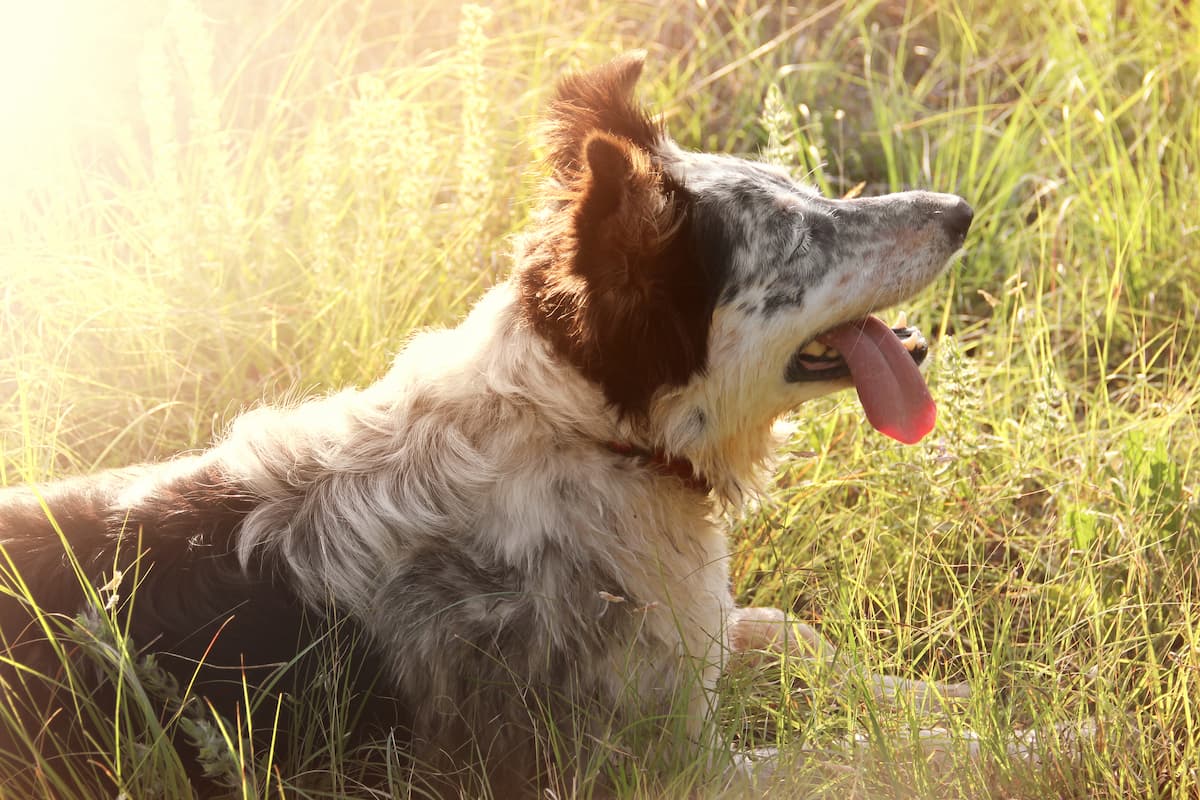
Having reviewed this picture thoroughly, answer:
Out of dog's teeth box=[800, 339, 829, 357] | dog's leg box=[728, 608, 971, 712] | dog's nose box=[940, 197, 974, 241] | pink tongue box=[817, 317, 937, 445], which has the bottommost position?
dog's leg box=[728, 608, 971, 712]

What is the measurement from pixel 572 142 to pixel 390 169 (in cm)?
215

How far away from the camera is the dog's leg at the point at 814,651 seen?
2943 mm

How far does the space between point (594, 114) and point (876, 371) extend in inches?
36.3

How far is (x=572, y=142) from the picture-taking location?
2.94m

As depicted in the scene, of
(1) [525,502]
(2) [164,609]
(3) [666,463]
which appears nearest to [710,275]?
(3) [666,463]

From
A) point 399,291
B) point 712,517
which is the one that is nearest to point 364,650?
point 712,517

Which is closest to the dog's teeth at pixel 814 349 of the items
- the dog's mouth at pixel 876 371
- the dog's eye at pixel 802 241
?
the dog's mouth at pixel 876 371

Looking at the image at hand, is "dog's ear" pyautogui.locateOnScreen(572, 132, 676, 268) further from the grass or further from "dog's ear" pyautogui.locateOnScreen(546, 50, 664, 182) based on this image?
the grass

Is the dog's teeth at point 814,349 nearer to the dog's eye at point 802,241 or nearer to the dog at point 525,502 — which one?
the dog at point 525,502

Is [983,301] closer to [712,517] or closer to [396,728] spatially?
[712,517]

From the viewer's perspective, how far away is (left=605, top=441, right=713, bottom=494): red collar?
2.84 m

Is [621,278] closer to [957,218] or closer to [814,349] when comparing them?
[814,349]

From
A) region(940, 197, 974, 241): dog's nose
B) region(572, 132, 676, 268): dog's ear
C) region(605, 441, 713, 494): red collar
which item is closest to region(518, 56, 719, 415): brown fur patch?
region(572, 132, 676, 268): dog's ear

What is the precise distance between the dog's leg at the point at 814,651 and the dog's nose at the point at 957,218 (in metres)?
1.07
